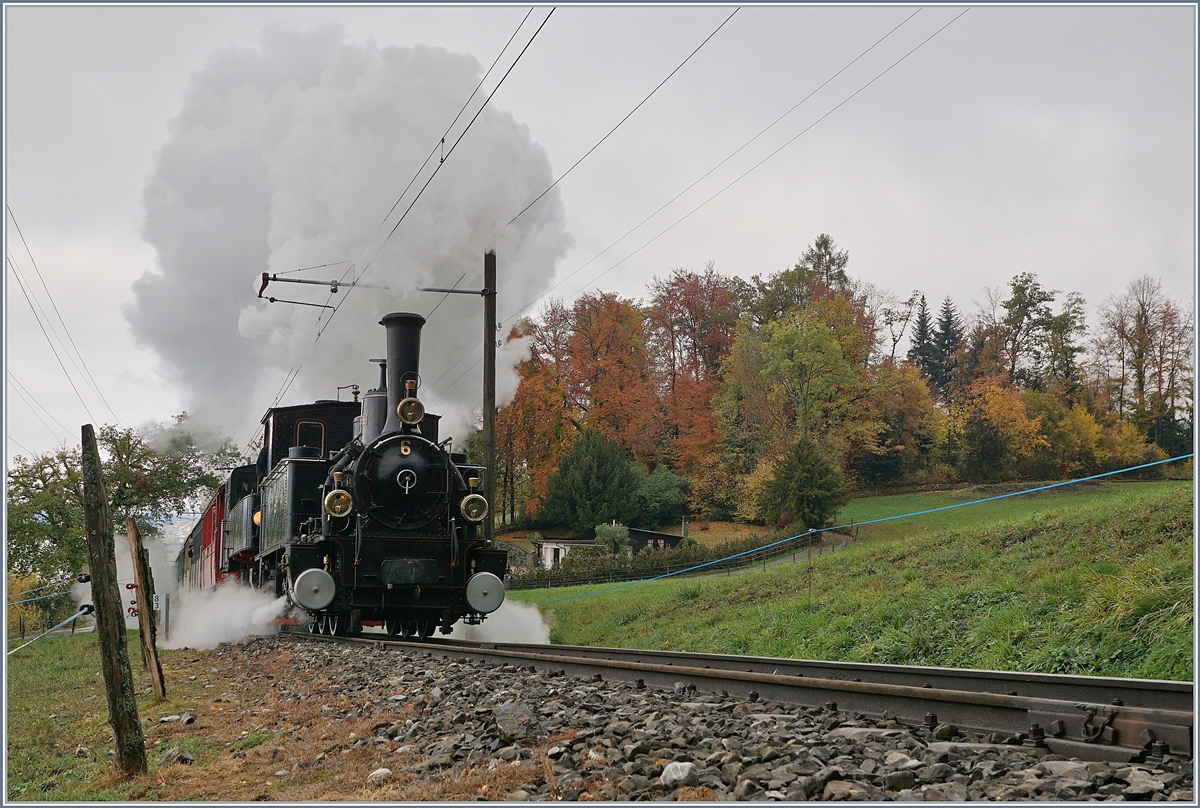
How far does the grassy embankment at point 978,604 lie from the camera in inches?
337

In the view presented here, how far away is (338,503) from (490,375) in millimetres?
5634

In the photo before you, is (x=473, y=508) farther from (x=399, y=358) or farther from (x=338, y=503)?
(x=399, y=358)

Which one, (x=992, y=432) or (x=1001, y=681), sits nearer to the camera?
(x=1001, y=681)

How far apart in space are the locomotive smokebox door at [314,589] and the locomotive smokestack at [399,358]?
222 centimetres

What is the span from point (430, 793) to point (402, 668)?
213 inches

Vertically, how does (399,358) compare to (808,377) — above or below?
below

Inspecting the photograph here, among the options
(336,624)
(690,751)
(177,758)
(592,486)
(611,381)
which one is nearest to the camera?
(690,751)

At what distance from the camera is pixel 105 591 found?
7.29 m

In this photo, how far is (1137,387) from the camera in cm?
4294

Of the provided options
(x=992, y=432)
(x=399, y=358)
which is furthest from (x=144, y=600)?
(x=992, y=432)

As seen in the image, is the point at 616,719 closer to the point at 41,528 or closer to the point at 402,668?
the point at 402,668

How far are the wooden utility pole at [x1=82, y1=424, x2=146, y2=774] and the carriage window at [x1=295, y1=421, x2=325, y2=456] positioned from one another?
30.4 feet

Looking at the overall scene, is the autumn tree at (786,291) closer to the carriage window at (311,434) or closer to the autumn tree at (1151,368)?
the autumn tree at (1151,368)

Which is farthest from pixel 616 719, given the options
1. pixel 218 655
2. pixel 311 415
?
pixel 218 655
